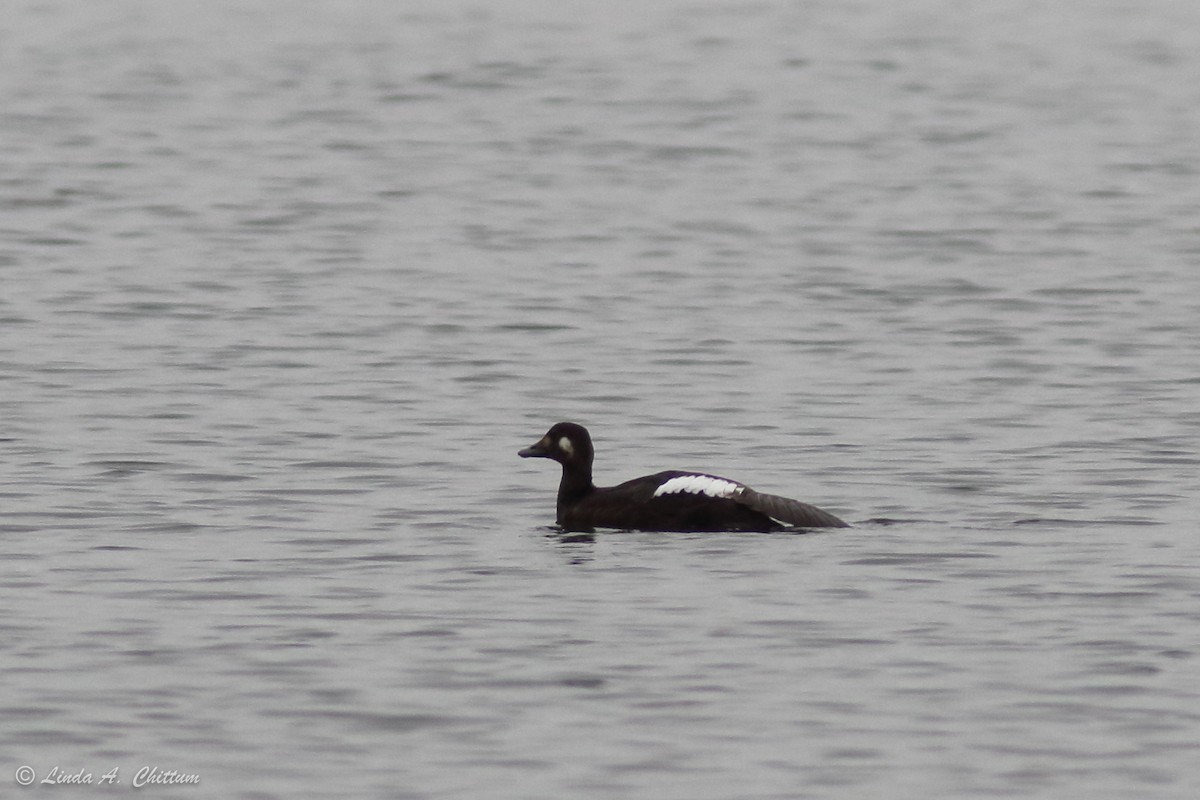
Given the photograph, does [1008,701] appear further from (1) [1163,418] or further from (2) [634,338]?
(2) [634,338]

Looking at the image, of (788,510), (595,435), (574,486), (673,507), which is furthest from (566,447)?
(595,435)

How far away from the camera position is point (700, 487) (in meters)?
16.0

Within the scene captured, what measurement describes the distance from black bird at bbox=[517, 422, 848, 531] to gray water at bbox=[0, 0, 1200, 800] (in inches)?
6.7

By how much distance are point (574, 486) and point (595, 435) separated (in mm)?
3653

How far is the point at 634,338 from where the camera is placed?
82.3ft

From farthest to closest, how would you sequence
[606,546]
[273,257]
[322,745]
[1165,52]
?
[1165,52], [273,257], [606,546], [322,745]

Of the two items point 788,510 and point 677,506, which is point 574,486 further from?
point 788,510

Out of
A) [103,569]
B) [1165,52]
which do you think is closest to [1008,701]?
[103,569]

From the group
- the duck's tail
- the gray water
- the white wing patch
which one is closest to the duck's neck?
the gray water

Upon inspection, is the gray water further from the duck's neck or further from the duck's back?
the duck's neck

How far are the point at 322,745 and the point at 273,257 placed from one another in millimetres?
20202

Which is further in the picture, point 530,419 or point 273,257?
point 273,257

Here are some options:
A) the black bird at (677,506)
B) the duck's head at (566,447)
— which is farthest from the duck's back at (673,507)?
the duck's head at (566,447)

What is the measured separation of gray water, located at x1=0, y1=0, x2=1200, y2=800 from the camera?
11469 millimetres
